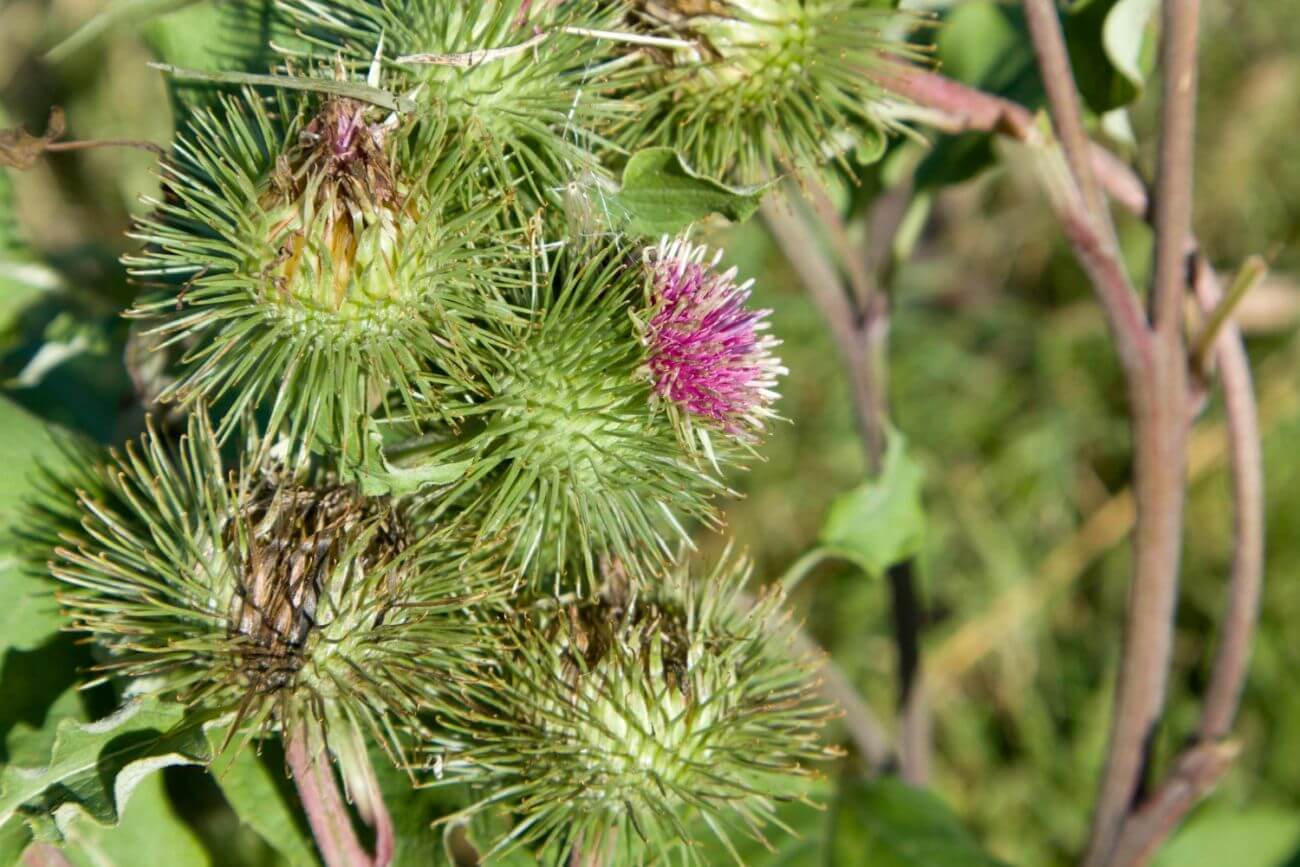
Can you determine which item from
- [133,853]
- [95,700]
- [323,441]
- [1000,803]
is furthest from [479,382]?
[1000,803]

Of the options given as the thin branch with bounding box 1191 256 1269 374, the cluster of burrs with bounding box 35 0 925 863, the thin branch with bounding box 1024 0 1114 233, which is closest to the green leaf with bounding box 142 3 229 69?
the cluster of burrs with bounding box 35 0 925 863

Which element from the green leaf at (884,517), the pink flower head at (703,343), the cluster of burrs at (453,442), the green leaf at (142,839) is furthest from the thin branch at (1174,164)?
the green leaf at (142,839)

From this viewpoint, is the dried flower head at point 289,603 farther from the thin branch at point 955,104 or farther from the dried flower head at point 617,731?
the thin branch at point 955,104

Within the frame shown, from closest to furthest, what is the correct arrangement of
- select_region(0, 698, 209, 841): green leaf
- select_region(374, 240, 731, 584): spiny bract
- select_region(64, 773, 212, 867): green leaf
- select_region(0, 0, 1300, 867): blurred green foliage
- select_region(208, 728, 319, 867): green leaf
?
select_region(0, 698, 209, 841): green leaf < select_region(374, 240, 731, 584): spiny bract < select_region(208, 728, 319, 867): green leaf < select_region(64, 773, 212, 867): green leaf < select_region(0, 0, 1300, 867): blurred green foliage

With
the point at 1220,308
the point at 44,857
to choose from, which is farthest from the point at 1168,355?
the point at 44,857

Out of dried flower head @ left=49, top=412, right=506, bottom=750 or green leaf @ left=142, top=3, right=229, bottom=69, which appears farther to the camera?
green leaf @ left=142, top=3, right=229, bottom=69

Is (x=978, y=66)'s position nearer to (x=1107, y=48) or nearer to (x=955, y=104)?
(x=1107, y=48)

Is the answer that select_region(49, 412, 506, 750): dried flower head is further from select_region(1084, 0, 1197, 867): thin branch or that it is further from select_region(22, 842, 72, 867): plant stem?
select_region(1084, 0, 1197, 867): thin branch
